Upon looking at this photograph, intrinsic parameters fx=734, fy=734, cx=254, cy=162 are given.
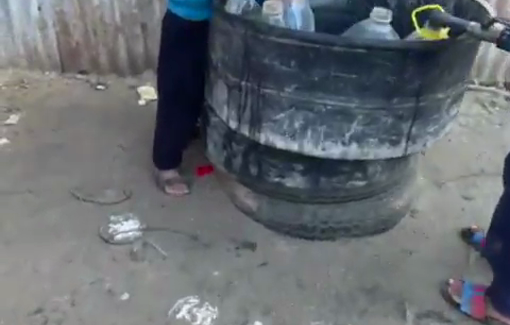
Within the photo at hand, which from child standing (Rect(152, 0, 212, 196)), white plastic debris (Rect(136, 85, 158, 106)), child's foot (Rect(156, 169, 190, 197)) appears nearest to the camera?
child standing (Rect(152, 0, 212, 196))

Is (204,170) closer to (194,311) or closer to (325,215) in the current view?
(325,215)

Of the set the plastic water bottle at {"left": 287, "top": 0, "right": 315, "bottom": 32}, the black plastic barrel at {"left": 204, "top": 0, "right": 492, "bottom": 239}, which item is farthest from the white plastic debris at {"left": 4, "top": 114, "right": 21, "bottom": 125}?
the plastic water bottle at {"left": 287, "top": 0, "right": 315, "bottom": 32}

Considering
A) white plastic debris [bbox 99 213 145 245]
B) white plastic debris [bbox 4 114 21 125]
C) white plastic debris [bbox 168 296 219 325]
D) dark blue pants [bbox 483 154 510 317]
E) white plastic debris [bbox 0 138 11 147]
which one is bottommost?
white plastic debris [bbox 168 296 219 325]

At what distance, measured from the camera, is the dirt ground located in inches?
74.3

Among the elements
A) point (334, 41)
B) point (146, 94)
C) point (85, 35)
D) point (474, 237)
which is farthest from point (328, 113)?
point (85, 35)

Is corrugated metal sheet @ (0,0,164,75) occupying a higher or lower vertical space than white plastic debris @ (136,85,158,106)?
higher

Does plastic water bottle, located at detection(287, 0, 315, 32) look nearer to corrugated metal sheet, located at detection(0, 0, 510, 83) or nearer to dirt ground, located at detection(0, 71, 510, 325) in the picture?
dirt ground, located at detection(0, 71, 510, 325)

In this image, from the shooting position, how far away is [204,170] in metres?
2.42

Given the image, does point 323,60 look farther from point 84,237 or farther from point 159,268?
point 84,237

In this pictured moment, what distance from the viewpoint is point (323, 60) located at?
1.73 meters

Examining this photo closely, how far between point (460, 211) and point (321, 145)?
2.31 feet

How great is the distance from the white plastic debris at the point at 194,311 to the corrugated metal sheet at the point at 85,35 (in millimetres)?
1406

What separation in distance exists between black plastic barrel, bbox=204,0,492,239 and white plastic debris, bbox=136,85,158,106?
30.6 inches

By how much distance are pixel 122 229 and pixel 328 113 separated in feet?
2.40
